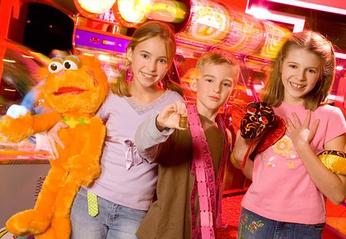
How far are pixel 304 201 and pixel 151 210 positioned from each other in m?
0.53

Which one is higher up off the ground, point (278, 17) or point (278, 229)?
point (278, 17)

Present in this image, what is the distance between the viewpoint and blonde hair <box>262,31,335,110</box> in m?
1.63

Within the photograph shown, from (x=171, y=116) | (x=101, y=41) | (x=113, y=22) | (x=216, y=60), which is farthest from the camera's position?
(x=101, y=41)

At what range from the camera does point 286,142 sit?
162cm

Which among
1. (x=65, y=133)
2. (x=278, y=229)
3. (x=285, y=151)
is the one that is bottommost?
(x=278, y=229)

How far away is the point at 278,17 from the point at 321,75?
2324 millimetres

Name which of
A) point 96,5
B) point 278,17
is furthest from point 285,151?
point 278,17

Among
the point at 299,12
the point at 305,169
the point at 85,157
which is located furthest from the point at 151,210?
the point at 299,12

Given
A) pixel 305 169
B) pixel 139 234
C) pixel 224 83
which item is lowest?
pixel 139 234

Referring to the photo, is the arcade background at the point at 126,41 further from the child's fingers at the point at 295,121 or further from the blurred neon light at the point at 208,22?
the child's fingers at the point at 295,121

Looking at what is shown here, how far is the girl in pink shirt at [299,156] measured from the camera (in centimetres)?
155

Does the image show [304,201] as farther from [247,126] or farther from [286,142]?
[247,126]

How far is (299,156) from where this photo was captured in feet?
5.09

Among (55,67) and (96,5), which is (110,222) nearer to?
(55,67)
